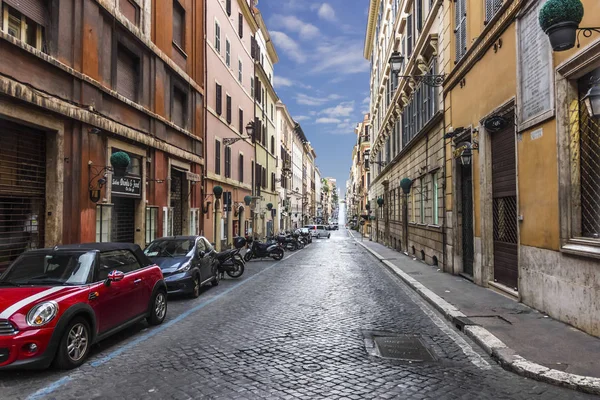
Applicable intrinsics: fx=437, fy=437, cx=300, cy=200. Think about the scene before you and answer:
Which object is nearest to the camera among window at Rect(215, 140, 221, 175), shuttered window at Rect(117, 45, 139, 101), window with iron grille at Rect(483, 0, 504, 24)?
window with iron grille at Rect(483, 0, 504, 24)

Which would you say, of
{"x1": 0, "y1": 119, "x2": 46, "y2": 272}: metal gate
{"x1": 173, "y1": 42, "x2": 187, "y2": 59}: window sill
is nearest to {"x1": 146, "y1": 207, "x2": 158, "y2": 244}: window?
{"x1": 0, "y1": 119, "x2": 46, "y2": 272}: metal gate

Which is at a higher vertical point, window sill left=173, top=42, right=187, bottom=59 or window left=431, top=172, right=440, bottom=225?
window sill left=173, top=42, right=187, bottom=59

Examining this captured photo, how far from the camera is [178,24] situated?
62.2ft

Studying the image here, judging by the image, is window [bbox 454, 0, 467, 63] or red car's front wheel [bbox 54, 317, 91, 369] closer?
red car's front wheel [bbox 54, 317, 91, 369]

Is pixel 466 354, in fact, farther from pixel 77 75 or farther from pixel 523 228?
pixel 77 75

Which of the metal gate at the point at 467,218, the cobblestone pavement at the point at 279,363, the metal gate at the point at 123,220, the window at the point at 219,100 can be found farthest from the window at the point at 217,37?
the cobblestone pavement at the point at 279,363

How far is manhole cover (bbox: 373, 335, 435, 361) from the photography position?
558cm

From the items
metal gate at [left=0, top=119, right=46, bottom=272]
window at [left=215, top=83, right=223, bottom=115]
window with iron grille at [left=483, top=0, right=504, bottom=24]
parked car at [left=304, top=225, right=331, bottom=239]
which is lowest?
parked car at [left=304, top=225, right=331, bottom=239]

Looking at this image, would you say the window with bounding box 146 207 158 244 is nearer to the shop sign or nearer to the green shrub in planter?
the shop sign

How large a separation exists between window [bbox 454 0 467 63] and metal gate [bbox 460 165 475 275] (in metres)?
3.46

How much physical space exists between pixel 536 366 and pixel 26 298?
225 inches

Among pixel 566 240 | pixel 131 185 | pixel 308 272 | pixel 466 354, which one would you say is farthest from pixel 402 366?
pixel 131 185

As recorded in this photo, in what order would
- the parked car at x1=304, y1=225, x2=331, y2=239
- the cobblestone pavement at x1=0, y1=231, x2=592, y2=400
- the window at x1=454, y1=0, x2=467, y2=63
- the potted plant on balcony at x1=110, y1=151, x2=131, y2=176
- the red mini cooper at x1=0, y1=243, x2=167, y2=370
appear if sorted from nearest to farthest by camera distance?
1. the cobblestone pavement at x1=0, y1=231, x2=592, y2=400
2. the red mini cooper at x1=0, y1=243, x2=167, y2=370
3. the potted plant on balcony at x1=110, y1=151, x2=131, y2=176
4. the window at x1=454, y1=0, x2=467, y2=63
5. the parked car at x1=304, y1=225, x2=331, y2=239

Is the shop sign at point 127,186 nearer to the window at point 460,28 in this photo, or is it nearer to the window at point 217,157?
the window at point 217,157
